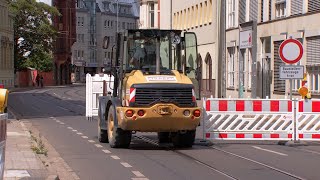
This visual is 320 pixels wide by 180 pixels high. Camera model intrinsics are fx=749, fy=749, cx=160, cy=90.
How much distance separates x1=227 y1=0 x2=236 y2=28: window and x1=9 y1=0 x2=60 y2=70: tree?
5448 centimetres

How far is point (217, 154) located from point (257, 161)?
5.60 ft

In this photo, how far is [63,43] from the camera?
121 meters

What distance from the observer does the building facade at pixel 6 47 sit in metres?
84.6

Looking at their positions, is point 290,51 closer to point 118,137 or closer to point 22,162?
point 118,137

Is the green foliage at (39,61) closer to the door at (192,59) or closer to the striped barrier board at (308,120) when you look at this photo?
the door at (192,59)

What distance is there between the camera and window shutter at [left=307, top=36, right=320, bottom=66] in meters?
33.0

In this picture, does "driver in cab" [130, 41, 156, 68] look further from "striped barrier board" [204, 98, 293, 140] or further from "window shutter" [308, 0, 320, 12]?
"window shutter" [308, 0, 320, 12]

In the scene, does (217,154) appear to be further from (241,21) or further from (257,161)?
(241,21)

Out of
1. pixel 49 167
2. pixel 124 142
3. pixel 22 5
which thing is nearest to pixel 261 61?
pixel 124 142

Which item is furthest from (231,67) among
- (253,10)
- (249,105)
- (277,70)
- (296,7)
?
(249,105)

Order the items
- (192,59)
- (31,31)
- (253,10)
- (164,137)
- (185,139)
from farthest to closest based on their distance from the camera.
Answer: (31,31)
(253,10)
(164,137)
(192,59)
(185,139)

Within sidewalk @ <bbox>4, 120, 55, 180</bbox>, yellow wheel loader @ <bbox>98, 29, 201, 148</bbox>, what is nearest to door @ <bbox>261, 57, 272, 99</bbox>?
yellow wheel loader @ <bbox>98, 29, 201, 148</bbox>

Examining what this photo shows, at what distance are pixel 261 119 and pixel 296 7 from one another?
17086 mm

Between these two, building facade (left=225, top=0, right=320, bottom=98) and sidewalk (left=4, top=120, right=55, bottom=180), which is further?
building facade (left=225, top=0, right=320, bottom=98)
